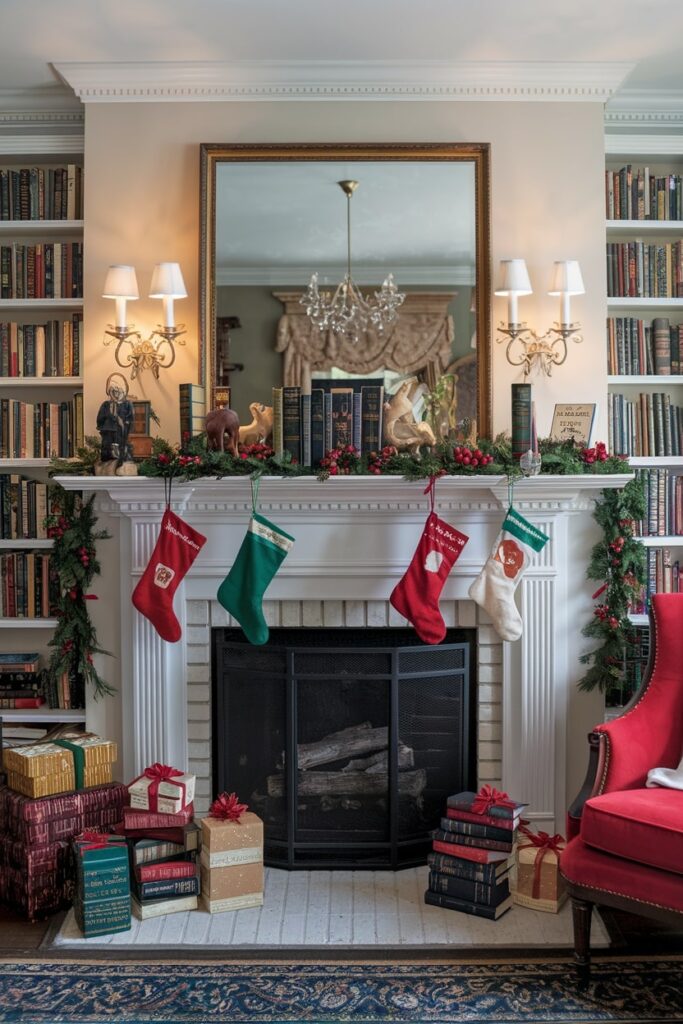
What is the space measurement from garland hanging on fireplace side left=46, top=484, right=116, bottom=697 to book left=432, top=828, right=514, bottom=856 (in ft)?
4.25

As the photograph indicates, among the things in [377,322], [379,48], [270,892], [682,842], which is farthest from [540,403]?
[270,892]

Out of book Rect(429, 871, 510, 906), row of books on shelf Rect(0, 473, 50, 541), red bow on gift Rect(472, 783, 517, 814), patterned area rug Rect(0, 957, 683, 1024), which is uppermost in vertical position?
row of books on shelf Rect(0, 473, 50, 541)

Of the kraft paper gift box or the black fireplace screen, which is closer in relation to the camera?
the kraft paper gift box

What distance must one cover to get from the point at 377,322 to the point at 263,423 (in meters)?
0.58

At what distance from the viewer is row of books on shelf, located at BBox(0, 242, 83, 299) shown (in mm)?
3857

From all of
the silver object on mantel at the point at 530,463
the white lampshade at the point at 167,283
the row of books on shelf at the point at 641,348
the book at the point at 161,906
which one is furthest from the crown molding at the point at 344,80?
the book at the point at 161,906

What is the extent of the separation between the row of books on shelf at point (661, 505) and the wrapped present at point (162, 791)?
74.8 inches

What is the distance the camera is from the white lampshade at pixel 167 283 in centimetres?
351

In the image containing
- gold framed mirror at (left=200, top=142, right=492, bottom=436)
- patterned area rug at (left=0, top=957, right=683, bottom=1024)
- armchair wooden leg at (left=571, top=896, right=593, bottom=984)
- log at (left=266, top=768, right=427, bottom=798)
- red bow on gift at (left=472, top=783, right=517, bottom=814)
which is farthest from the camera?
gold framed mirror at (left=200, top=142, right=492, bottom=436)

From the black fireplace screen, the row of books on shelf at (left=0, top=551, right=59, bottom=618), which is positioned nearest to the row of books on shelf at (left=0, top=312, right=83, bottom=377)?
the row of books on shelf at (left=0, top=551, right=59, bottom=618)

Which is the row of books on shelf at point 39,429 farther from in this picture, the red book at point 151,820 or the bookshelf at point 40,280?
the red book at point 151,820

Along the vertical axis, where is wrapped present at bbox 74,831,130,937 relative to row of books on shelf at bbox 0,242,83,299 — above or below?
below

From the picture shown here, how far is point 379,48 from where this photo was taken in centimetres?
350

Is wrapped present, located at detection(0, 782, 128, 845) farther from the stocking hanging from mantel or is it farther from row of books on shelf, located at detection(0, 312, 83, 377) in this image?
row of books on shelf, located at detection(0, 312, 83, 377)
